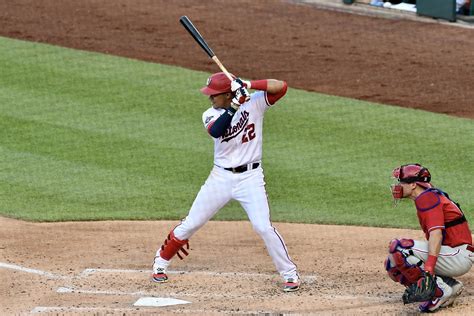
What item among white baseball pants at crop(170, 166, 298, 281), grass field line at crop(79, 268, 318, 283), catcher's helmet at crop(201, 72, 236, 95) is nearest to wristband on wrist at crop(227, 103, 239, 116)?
catcher's helmet at crop(201, 72, 236, 95)

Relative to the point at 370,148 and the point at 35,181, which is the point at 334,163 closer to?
the point at 370,148

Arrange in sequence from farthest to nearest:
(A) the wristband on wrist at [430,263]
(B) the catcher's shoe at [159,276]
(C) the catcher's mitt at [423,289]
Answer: (B) the catcher's shoe at [159,276] < (A) the wristband on wrist at [430,263] < (C) the catcher's mitt at [423,289]

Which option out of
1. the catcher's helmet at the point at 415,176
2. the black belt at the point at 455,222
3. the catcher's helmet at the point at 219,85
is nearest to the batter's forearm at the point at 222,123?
the catcher's helmet at the point at 219,85

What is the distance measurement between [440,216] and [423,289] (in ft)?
1.82

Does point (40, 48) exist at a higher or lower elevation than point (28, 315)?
higher

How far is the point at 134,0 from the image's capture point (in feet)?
66.5

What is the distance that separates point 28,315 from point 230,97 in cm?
229

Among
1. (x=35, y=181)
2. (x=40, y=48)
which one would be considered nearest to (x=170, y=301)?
(x=35, y=181)

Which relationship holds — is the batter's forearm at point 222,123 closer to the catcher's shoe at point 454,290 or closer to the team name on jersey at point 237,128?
the team name on jersey at point 237,128

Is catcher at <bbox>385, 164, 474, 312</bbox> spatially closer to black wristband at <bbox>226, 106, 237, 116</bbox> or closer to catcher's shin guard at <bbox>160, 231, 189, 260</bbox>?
black wristband at <bbox>226, 106, 237, 116</bbox>

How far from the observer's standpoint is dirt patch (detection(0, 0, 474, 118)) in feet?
49.7

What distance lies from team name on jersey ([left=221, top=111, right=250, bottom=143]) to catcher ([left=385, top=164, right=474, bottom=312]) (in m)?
1.28

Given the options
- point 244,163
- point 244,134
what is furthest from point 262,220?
point 244,134

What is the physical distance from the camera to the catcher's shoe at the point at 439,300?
737cm
